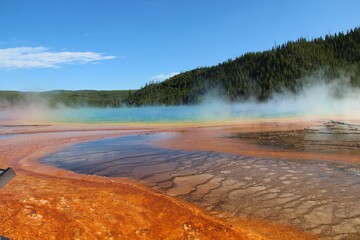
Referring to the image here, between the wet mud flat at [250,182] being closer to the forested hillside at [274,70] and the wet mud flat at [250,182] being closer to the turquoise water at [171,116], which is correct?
the turquoise water at [171,116]

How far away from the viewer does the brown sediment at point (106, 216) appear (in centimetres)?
549

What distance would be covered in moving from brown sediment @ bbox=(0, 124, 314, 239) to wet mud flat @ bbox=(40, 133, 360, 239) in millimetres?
580

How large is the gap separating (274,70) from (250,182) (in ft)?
384

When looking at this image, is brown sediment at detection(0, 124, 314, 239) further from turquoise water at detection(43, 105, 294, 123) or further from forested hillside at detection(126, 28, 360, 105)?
forested hillside at detection(126, 28, 360, 105)

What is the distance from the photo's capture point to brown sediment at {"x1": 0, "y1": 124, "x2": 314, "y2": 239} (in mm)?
5488

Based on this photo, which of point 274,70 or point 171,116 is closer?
point 171,116

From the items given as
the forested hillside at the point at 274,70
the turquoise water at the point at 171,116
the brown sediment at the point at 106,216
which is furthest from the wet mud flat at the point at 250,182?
the forested hillside at the point at 274,70

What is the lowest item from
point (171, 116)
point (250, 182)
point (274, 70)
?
A: point (250, 182)

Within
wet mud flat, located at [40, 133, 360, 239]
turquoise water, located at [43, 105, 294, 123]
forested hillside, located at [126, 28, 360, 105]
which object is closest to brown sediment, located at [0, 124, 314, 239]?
wet mud flat, located at [40, 133, 360, 239]

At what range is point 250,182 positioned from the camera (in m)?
8.77

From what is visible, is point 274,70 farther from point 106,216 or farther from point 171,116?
point 106,216

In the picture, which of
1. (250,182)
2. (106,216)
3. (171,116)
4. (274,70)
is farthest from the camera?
(274,70)

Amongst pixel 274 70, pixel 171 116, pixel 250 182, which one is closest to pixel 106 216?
pixel 250 182

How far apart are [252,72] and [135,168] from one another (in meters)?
123
